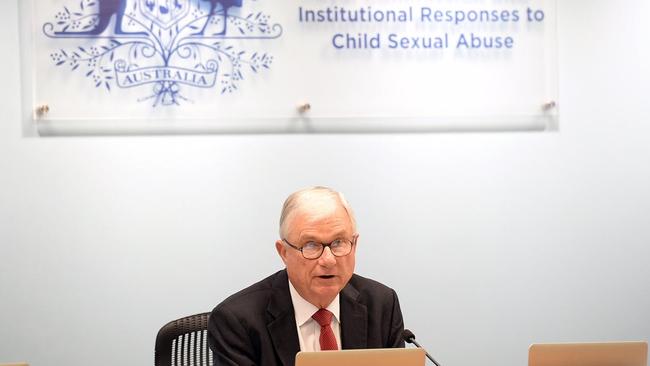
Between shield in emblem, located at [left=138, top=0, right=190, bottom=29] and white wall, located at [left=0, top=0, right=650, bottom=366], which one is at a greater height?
shield in emblem, located at [left=138, top=0, right=190, bottom=29]

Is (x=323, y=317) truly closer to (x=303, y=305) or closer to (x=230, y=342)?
(x=303, y=305)

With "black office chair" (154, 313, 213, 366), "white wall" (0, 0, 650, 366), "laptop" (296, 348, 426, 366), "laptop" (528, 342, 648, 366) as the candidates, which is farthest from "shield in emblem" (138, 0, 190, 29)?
"laptop" (528, 342, 648, 366)

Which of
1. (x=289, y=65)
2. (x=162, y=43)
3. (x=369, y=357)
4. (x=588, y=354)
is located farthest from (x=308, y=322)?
(x=162, y=43)

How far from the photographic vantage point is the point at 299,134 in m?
3.37

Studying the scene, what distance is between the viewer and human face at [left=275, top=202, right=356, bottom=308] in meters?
2.09

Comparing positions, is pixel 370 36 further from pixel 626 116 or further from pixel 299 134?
pixel 626 116

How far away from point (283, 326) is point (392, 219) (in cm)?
144

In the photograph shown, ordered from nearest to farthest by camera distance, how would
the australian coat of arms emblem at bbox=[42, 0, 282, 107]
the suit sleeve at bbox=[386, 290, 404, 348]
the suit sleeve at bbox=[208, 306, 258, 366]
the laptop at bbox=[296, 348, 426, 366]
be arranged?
the laptop at bbox=[296, 348, 426, 366] < the suit sleeve at bbox=[208, 306, 258, 366] < the suit sleeve at bbox=[386, 290, 404, 348] < the australian coat of arms emblem at bbox=[42, 0, 282, 107]

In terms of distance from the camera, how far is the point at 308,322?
2174 millimetres

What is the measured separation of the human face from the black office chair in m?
0.48

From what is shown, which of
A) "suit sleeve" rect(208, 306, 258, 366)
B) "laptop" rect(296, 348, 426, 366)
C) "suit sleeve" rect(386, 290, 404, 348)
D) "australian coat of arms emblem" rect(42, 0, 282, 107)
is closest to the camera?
"laptop" rect(296, 348, 426, 366)

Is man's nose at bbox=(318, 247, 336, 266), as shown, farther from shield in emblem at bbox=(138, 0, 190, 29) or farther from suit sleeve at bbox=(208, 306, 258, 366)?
shield in emblem at bbox=(138, 0, 190, 29)

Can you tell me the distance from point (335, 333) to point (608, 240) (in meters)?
1.94

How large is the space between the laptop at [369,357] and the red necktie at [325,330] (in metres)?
0.55
